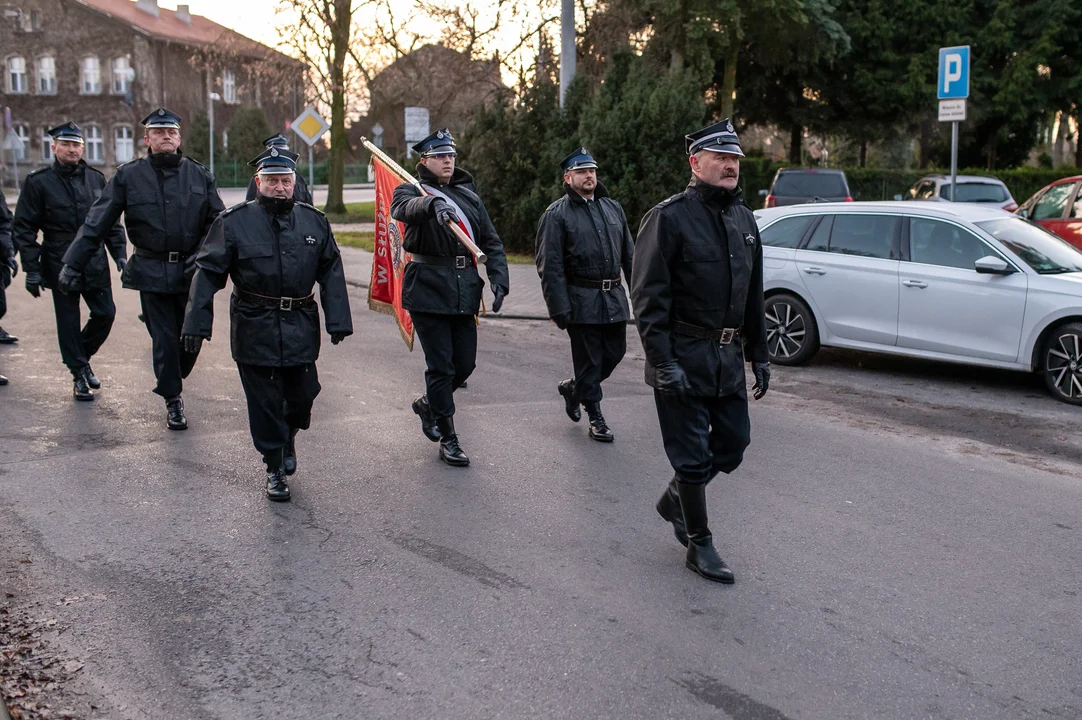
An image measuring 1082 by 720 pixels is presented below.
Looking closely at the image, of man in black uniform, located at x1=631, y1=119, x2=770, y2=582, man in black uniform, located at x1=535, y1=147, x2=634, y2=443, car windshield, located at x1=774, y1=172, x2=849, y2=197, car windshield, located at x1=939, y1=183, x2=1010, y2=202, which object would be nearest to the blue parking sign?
car windshield, located at x1=939, y1=183, x2=1010, y2=202

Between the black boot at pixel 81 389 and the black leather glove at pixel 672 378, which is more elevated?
the black leather glove at pixel 672 378

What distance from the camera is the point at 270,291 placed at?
6.19 meters

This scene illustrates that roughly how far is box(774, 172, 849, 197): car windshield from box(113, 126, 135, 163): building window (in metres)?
49.1

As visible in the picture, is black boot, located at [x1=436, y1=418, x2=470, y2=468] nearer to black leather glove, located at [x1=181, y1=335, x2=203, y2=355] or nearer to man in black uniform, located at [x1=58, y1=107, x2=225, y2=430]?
black leather glove, located at [x1=181, y1=335, x2=203, y2=355]

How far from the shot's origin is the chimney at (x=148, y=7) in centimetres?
7094

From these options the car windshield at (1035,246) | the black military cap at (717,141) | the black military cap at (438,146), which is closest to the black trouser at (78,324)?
the black military cap at (438,146)

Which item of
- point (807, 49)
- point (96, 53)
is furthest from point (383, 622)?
point (96, 53)

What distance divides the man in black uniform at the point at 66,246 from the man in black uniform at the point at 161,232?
908mm

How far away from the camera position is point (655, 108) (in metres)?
19.4

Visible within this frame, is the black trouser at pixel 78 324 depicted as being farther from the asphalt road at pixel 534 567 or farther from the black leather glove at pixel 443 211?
the black leather glove at pixel 443 211

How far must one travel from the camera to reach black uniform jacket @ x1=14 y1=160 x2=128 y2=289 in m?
9.30

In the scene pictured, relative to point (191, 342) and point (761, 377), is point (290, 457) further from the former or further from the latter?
point (761, 377)

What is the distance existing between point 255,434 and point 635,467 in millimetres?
2235

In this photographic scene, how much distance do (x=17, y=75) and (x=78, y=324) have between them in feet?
212
